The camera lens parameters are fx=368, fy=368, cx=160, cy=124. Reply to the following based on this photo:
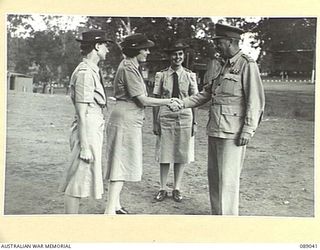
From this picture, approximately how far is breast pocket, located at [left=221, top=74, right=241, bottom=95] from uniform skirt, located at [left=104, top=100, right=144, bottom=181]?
258 millimetres

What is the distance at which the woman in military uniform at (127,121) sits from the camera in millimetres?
1093

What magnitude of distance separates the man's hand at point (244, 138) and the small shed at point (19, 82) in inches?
25.1

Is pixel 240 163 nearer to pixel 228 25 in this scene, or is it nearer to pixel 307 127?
pixel 307 127

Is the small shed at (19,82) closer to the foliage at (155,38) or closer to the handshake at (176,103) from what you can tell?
the foliage at (155,38)

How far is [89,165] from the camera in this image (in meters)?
1.06

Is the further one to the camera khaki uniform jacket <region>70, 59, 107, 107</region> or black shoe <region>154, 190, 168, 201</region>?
black shoe <region>154, 190, 168, 201</region>

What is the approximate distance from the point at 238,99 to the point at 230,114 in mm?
49

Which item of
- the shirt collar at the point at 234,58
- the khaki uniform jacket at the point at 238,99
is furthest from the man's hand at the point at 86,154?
the shirt collar at the point at 234,58

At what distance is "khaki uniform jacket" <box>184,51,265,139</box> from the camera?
1053 millimetres

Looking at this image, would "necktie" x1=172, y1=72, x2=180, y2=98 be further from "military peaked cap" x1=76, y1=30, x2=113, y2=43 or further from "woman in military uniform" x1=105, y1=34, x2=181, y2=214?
"military peaked cap" x1=76, y1=30, x2=113, y2=43

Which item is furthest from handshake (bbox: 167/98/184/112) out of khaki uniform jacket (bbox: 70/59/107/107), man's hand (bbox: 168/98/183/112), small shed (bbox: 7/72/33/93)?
small shed (bbox: 7/72/33/93)

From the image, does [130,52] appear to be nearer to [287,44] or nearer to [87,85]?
[87,85]

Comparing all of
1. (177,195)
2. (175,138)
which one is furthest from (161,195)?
(175,138)

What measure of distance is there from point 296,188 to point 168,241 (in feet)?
1.39
